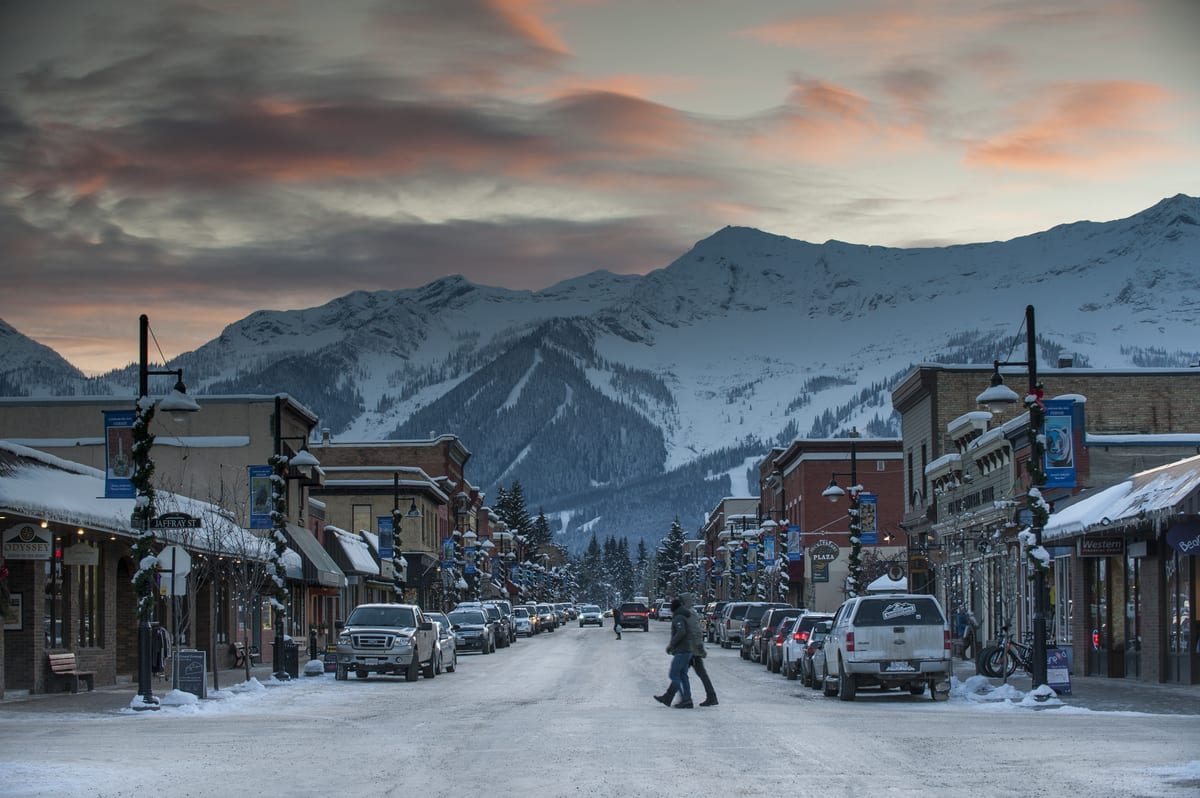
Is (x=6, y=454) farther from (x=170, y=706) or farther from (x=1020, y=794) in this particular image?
(x=1020, y=794)

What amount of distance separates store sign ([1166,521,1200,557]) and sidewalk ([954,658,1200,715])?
256 cm

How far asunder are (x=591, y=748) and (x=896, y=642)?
34.0 feet

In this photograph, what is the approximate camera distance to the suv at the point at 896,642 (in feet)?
94.6

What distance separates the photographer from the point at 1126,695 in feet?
100

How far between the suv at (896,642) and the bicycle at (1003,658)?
417 cm

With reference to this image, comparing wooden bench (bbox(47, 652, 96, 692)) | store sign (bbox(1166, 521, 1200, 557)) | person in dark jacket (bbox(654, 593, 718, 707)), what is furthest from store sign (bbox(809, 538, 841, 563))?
person in dark jacket (bbox(654, 593, 718, 707))

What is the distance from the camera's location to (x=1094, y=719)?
963 inches

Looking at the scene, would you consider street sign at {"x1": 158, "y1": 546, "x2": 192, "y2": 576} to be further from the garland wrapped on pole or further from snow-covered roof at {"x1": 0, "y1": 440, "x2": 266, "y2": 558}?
the garland wrapped on pole

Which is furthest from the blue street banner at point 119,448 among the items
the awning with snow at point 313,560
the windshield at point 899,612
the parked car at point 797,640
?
the awning with snow at point 313,560

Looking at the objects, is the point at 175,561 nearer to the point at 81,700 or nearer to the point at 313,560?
the point at 81,700

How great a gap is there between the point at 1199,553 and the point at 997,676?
6.61 m

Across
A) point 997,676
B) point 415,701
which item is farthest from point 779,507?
point 415,701

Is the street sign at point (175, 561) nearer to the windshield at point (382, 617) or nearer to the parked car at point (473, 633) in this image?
the windshield at point (382, 617)

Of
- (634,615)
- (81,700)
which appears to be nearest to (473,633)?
(81,700)
